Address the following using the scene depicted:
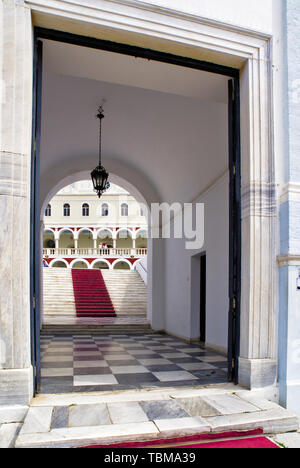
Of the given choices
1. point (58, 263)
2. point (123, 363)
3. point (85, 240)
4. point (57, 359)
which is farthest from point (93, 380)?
point (85, 240)

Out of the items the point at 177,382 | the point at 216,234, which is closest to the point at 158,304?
the point at 216,234

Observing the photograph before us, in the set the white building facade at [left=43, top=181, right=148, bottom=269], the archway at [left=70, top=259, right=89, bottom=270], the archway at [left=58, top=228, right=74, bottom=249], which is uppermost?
the white building facade at [left=43, top=181, right=148, bottom=269]

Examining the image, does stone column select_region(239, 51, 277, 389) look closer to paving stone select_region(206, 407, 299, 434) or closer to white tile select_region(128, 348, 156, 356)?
paving stone select_region(206, 407, 299, 434)

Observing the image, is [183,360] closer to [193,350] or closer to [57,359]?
[193,350]

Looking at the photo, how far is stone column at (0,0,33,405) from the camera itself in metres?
3.15

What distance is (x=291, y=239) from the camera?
3.88m

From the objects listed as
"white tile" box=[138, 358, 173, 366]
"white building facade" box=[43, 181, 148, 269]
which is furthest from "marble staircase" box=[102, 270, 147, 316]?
"white building facade" box=[43, 181, 148, 269]

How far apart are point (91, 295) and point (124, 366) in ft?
38.3

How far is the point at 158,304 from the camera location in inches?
416

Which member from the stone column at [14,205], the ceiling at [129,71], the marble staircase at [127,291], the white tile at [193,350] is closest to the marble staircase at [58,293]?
the marble staircase at [127,291]

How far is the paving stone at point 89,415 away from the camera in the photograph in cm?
295

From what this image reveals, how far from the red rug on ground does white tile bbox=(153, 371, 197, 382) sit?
1.35 meters
